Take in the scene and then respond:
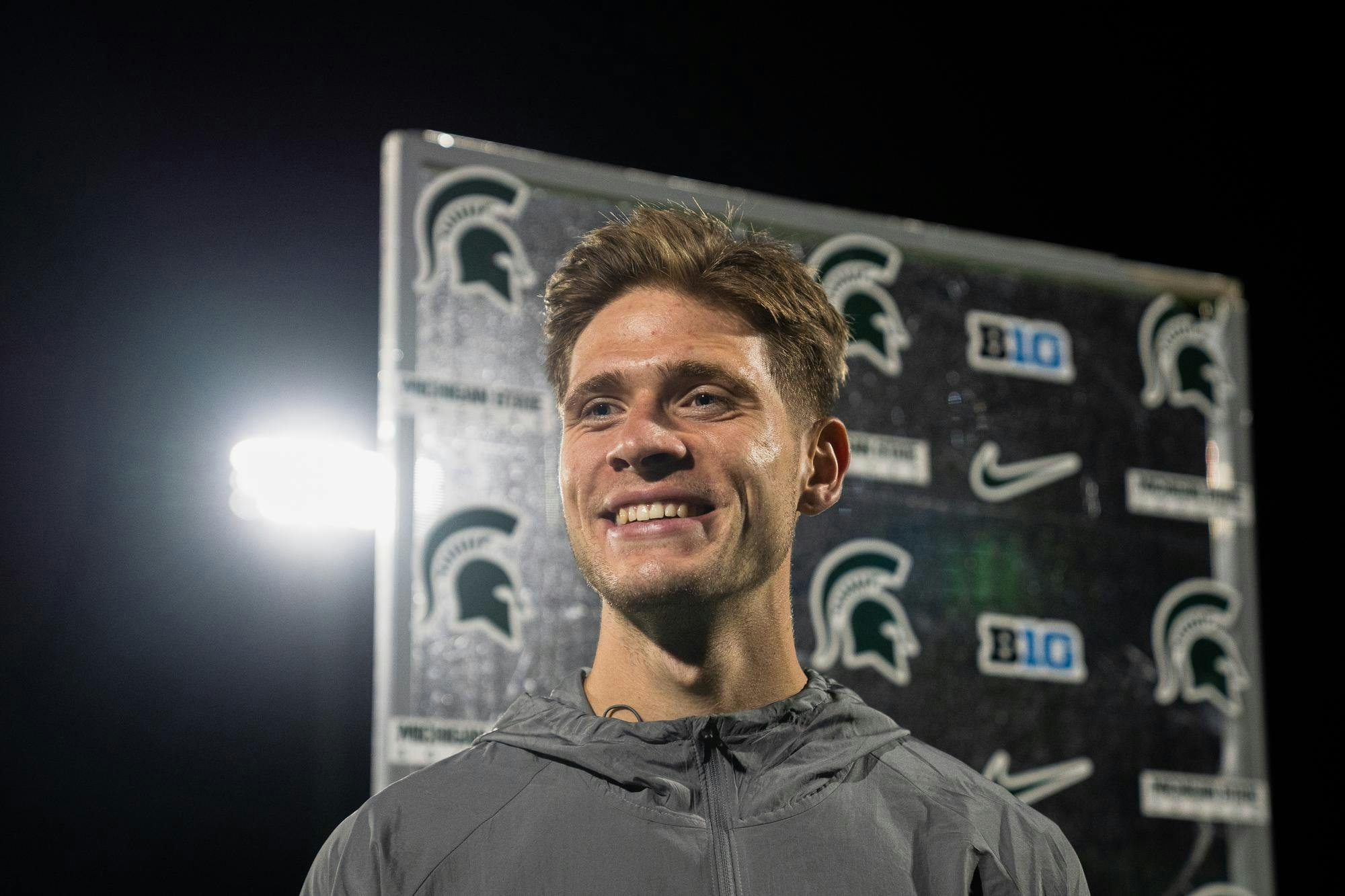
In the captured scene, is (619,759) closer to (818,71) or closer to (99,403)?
(99,403)

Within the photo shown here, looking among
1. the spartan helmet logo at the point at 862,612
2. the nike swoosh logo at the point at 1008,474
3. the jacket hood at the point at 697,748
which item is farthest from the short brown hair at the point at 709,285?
the nike swoosh logo at the point at 1008,474

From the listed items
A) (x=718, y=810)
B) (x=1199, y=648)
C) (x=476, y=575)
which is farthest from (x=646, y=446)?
(x=1199, y=648)

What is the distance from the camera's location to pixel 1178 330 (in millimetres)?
2711

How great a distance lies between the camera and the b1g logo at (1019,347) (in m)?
2.57

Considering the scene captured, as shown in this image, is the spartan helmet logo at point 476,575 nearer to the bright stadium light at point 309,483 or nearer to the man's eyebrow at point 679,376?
the bright stadium light at point 309,483

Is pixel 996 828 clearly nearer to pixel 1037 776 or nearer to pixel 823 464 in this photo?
pixel 823 464

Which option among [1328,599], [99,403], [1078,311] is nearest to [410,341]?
[99,403]

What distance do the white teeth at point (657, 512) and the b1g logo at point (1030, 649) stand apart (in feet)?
3.92

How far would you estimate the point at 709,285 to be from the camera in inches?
58.0

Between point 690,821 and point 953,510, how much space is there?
50.4 inches

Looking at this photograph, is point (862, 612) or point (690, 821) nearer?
point (690, 821)

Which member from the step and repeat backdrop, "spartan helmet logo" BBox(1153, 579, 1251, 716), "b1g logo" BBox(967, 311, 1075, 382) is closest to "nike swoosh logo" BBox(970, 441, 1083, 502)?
the step and repeat backdrop

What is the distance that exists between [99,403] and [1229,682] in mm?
1767

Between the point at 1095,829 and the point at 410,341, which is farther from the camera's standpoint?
the point at 1095,829
